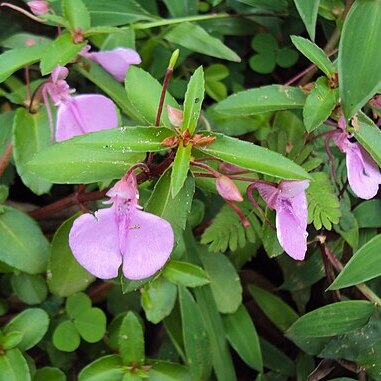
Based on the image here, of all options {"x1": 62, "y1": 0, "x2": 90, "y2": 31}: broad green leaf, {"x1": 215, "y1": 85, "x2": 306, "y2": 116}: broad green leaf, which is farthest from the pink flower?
{"x1": 215, "y1": 85, "x2": 306, "y2": 116}: broad green leaf

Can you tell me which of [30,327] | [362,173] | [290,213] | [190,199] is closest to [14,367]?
[30,327]

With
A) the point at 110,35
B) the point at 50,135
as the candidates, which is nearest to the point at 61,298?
the point at 50,135

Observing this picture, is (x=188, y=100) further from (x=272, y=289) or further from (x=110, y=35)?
(x=272, y=289)

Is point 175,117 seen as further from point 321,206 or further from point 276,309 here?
point 276,309

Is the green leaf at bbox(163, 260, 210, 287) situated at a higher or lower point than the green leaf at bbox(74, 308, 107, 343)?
higher

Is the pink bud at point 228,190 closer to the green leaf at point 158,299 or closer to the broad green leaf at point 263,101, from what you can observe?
the broad green leaf at point 263,101

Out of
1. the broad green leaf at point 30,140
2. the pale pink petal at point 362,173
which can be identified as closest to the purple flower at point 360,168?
the pale pink petal at point 362,173

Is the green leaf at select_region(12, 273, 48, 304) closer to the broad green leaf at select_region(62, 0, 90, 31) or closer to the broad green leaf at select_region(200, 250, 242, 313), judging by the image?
the broad green leaf at select_region(200, 250, 242, 313)
